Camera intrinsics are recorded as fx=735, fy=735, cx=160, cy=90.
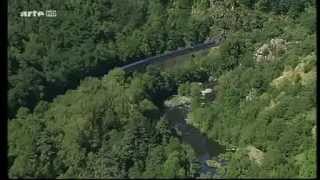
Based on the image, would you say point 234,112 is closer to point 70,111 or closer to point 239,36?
point 70,111

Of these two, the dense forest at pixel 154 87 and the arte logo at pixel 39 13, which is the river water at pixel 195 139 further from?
the arte logo at pixel 39 13

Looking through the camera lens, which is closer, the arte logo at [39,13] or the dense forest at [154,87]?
the dense forest at [154,87]

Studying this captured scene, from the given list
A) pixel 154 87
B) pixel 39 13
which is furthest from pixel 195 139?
pixel 39 13

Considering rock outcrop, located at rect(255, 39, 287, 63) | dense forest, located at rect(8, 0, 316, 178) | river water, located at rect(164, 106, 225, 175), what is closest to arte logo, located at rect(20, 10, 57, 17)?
dense forest, located at rect(8, 0, 316, 178)

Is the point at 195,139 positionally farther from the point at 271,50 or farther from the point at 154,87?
the point at 271,50

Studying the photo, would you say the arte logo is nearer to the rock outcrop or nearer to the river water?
the river water

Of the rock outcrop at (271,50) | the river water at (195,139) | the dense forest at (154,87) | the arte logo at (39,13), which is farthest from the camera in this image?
the arte logo at (39,13)

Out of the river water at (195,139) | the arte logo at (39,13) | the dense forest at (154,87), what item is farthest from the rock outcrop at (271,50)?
the arte logo at (39,13)
